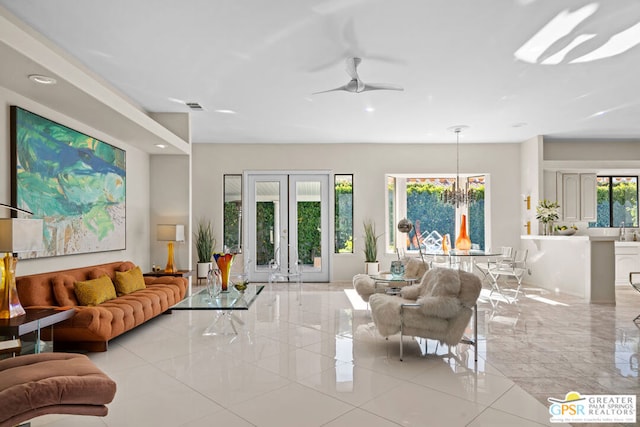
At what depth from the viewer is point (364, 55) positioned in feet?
13.4

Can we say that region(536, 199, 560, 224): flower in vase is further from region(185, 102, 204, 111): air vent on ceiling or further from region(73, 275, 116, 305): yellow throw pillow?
region(73, 275, 116, 305): yellow throw pillow

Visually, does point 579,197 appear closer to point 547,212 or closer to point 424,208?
point 547,212

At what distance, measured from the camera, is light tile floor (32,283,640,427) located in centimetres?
252

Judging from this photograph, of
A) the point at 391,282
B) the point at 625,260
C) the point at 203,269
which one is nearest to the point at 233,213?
the point at 203,269

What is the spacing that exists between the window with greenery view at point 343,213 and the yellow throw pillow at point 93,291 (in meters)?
5.00

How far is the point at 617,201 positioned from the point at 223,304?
927 centimetres

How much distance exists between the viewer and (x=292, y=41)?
379cm

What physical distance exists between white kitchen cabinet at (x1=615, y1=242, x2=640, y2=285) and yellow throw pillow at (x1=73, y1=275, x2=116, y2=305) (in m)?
9.46

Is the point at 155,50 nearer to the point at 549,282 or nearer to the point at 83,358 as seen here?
the point at 83,358

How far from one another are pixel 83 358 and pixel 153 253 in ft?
14.5

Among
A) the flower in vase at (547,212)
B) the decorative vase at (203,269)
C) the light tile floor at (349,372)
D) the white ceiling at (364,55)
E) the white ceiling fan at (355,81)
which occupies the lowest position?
the light tile floor at (349,372)

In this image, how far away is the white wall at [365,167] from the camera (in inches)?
333

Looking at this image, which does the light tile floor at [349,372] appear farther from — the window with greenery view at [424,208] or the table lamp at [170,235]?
the window with greenery view at [424,208]

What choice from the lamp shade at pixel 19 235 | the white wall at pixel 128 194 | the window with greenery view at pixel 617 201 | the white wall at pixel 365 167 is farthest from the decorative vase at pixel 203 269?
the window with greenery view at pixel 617 201
